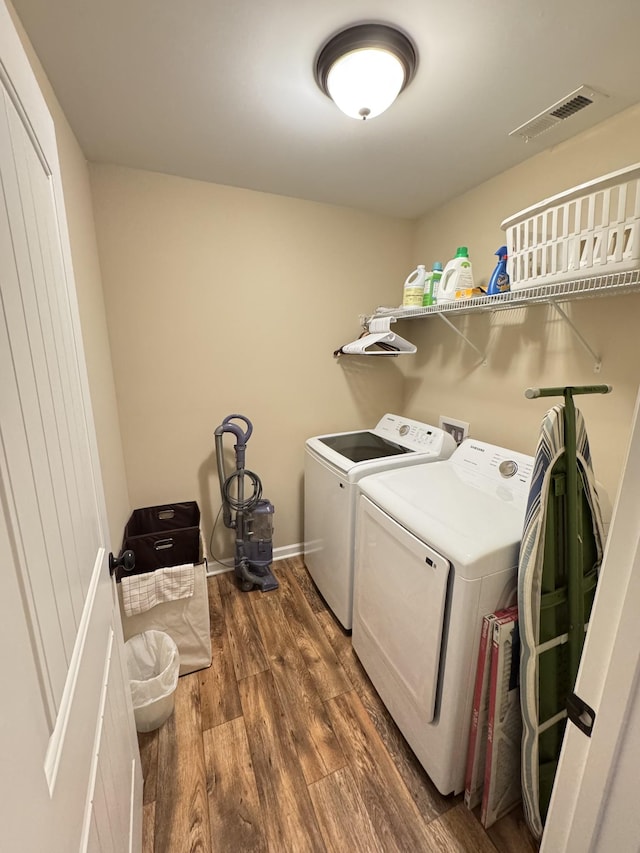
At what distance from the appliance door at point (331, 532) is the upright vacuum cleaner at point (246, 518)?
27cm

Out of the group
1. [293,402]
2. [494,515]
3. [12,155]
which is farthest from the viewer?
[293,402]

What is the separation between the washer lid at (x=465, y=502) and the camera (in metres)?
1.07

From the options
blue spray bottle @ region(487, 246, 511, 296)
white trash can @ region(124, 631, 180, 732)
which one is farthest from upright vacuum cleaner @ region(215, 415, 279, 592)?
blue spray bottle @ region(487, 246, 511, 296)

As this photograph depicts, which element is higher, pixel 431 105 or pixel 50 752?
pixel 431 105

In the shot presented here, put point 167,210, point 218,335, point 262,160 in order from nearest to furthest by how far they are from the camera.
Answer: point 262,160 → point 167,210 → point 218,335

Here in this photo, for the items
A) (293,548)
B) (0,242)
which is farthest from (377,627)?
(0,242)

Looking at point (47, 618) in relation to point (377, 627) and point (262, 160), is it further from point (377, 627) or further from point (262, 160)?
point (262, 160)

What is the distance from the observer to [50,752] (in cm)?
46

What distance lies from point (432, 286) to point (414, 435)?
0.83 meters

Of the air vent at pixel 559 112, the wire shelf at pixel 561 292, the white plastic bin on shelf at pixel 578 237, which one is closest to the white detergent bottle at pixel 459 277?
the wire shelf at pixel 561 292

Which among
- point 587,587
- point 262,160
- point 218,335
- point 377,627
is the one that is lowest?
point 377,627

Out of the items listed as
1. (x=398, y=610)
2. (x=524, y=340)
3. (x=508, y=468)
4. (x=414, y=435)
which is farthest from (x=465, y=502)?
(x=524, y=340)

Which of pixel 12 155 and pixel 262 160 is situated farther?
pixel 262 160

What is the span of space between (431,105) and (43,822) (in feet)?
6.55
